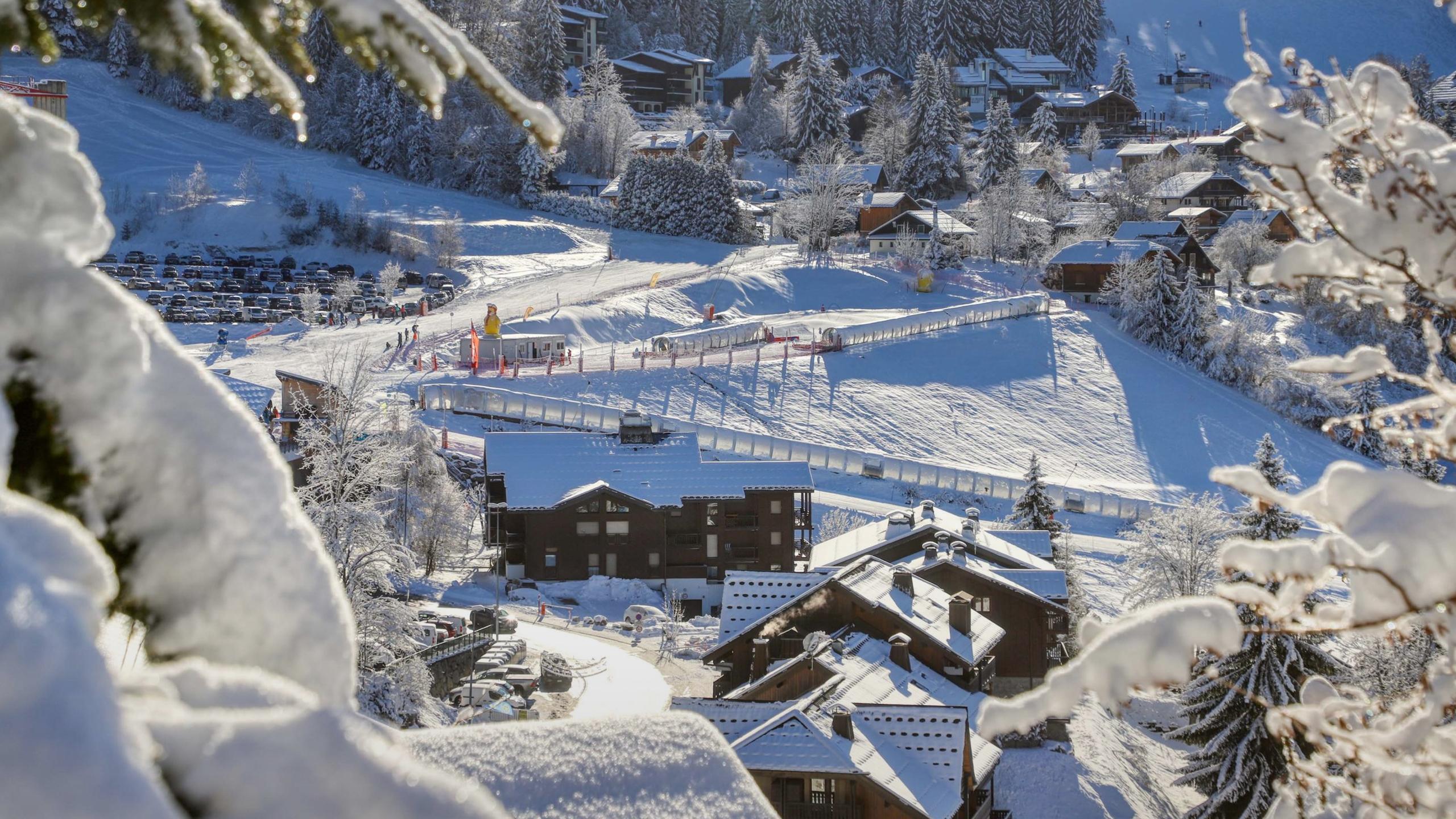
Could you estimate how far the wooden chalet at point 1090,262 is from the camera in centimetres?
6812

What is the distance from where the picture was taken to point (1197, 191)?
86.4 m

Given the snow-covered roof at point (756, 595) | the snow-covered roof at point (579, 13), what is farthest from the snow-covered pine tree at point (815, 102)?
the snow-covered roof at point (756, 595)

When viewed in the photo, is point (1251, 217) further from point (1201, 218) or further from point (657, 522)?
point (657, 522)

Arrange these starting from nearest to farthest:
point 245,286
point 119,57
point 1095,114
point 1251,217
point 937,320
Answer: point 937,320
point 245,286
point 1251,217
point 119,57
point 1095,114

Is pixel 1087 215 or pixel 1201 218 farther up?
pixel 1201 218

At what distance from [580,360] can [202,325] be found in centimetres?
1522

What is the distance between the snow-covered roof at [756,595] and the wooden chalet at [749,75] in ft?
289

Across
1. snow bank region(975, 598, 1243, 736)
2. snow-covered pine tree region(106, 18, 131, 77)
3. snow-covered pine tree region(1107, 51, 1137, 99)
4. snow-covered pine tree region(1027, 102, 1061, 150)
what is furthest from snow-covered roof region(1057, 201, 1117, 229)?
snow bank region(975, 598, 1243, 736)

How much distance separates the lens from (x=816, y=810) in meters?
16.5

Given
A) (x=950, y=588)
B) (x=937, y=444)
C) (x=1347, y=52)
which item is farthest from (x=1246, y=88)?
(x=1347, y=52)

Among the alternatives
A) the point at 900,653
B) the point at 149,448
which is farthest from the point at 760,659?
the point at 149,448

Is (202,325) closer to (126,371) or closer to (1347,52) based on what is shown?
(126,371)

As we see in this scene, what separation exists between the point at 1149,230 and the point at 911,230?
12.9 metres

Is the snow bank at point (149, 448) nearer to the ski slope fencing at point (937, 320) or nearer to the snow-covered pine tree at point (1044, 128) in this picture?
the ski slope fencing at point (937, 320)
